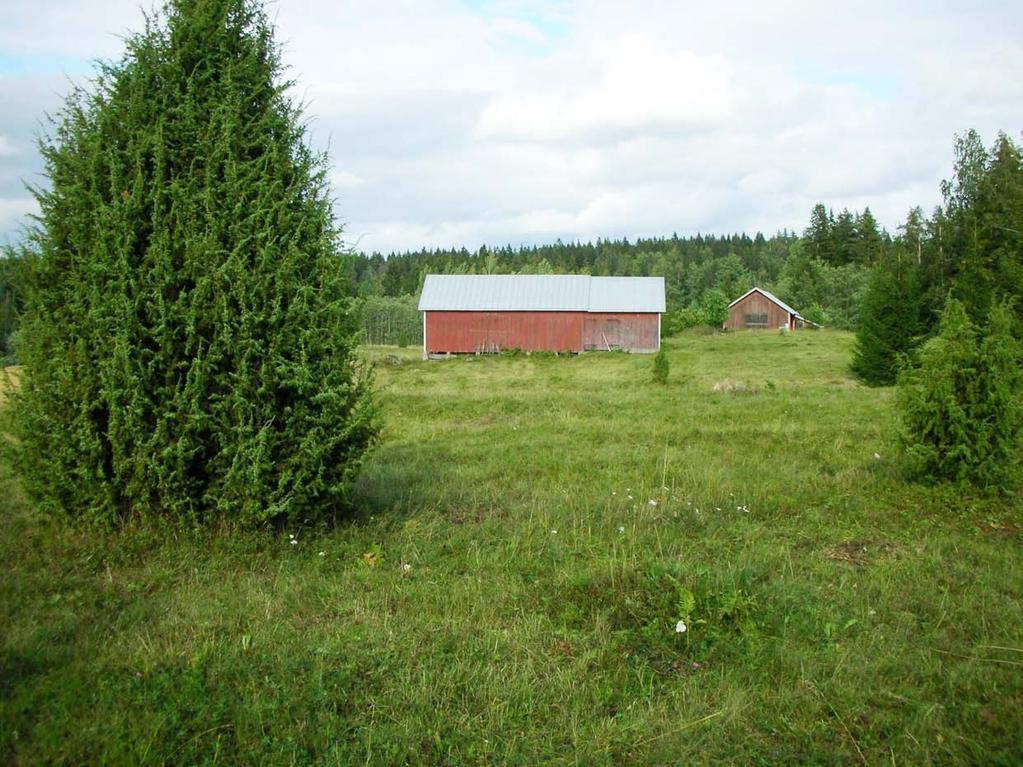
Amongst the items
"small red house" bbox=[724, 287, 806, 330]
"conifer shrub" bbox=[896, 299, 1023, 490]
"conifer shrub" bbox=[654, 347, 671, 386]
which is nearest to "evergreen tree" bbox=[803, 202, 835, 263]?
"small red house" bbox=[724, 287, 806, 330]

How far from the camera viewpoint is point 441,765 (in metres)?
3.62

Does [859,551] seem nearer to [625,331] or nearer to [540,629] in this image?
[540,629]

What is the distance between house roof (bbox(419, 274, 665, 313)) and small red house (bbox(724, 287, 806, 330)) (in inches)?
785

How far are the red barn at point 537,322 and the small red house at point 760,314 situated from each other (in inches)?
866

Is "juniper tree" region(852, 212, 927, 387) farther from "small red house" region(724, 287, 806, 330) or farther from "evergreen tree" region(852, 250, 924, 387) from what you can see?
"small red house" region(724, 287, 806, 330)

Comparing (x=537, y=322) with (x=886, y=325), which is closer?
(x=886, y=325)

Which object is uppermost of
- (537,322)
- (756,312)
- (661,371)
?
(756,312)

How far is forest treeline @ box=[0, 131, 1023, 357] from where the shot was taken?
29281 mm

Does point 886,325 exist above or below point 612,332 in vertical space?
above

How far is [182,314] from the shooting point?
21.7ft

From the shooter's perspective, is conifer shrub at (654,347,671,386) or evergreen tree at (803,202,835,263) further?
evergreen tree at (803,202,835,263)

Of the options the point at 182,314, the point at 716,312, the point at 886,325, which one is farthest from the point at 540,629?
the point at 716,312

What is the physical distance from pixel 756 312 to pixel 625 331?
2403 centimetres

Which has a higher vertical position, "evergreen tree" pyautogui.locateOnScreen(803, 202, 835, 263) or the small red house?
"evergreen tree" pyautogui.locateOnScreen(803, 202, 835, 263)
